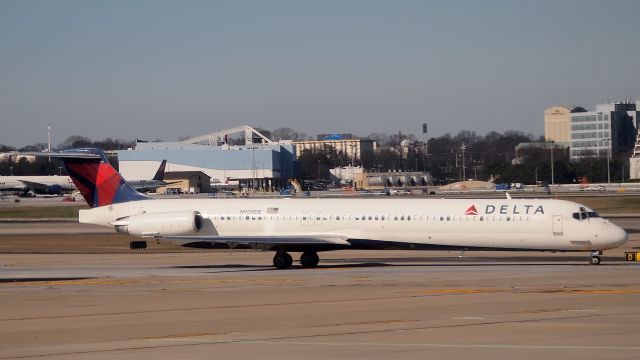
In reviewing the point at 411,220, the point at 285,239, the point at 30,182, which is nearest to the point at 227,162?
the point at 30,182

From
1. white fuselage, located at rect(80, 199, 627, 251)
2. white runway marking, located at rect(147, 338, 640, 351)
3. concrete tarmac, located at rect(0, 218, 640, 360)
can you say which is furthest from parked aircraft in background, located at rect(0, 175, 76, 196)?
white runway marking, located at rect(147, 338, 640, 351)

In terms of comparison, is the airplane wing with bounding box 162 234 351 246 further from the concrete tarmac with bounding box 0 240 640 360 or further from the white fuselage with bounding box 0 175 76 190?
the white fuselage with bounding box 0 175 76 190

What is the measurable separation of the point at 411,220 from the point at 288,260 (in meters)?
5.28

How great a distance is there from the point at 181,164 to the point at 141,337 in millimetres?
155811

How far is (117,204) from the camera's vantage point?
43.2 meters

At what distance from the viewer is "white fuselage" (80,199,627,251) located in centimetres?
3853

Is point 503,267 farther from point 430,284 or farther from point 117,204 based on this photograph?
point 117,204

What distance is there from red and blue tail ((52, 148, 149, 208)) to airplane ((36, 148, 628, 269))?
0.14 ft

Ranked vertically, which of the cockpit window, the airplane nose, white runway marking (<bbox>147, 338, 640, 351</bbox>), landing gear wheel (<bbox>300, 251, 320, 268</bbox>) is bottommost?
landing gear wheel (<bbox>300, 251, 320, 268</bbox>)

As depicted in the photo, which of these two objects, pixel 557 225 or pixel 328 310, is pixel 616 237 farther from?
pixel 328 310

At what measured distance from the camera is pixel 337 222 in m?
40.9

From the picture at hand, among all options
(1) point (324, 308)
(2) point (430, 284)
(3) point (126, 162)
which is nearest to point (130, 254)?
(2) point (430, 284)

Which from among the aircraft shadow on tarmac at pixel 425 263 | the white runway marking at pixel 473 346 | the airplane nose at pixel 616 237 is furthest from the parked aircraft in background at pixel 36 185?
the white runway marking at pixel 473 346

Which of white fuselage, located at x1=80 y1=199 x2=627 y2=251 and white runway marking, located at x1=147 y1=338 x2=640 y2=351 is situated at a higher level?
white fuselage, located at x1=80 y1=199 x2=627 y2=251
